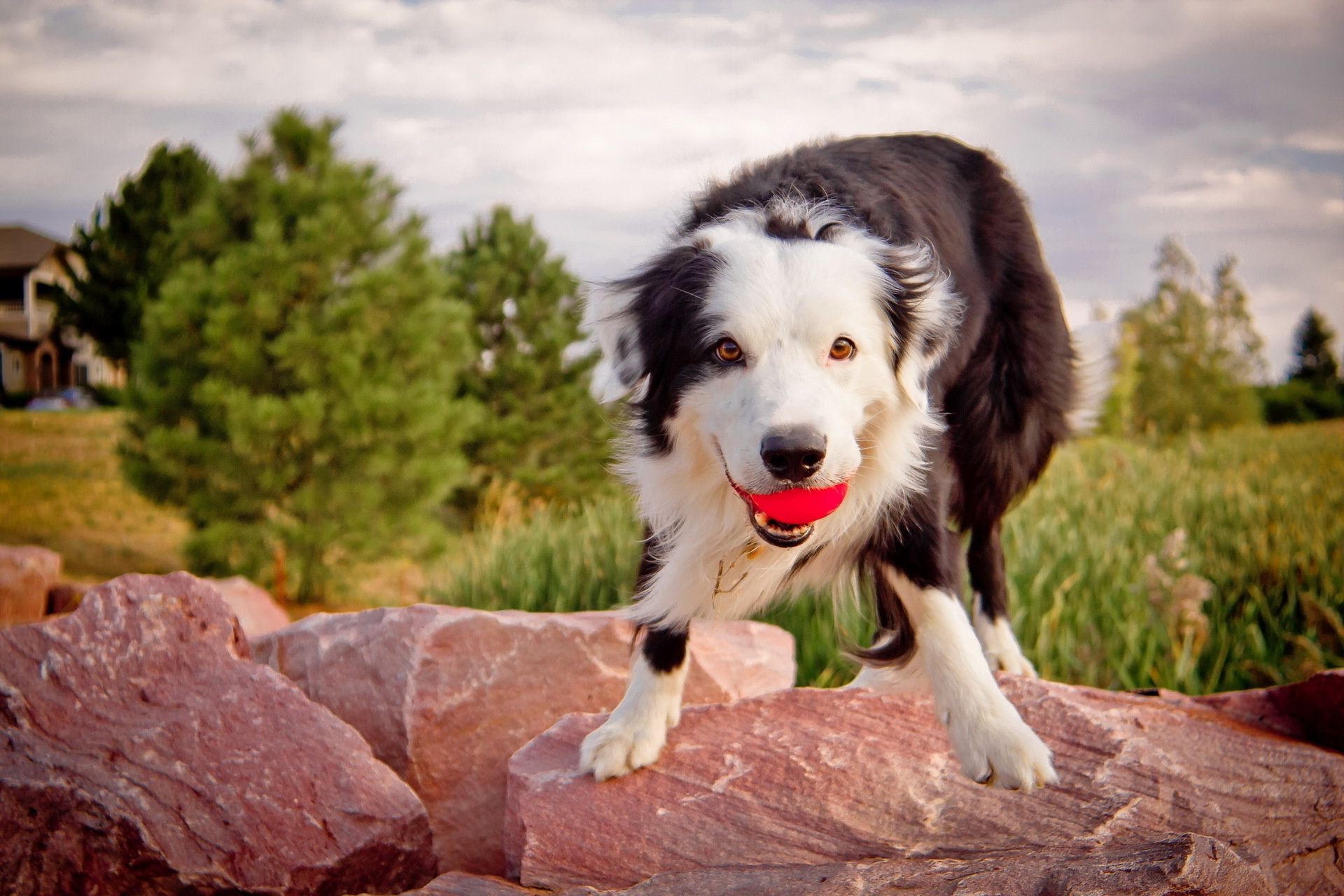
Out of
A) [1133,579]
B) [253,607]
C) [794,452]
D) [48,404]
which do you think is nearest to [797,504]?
[794,452]

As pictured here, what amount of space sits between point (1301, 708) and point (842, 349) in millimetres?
2019

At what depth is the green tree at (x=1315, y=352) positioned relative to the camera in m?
16.0

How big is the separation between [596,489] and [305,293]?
3105 millimetres

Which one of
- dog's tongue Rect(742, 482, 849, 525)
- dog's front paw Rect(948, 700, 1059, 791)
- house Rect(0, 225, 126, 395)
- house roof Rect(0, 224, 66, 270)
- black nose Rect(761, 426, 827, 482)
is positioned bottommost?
dog's front paw Rect(948, 700, 1059, 791)

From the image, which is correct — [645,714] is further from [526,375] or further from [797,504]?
[526,375]

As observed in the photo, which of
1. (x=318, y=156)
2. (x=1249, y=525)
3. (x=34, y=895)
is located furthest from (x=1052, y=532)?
(x=318, y=156)

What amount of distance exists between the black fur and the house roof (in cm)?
650

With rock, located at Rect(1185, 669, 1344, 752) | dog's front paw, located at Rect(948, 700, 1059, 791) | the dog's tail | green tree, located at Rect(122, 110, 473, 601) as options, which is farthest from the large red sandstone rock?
green tree, located at Rect(122, 110, 473, 601)

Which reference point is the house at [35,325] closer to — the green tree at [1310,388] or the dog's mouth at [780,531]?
the dog's mouth at [780,531]

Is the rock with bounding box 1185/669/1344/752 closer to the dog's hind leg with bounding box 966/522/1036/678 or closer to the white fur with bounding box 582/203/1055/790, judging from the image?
the dog's hind leg with bounding box 966/522/1036/678

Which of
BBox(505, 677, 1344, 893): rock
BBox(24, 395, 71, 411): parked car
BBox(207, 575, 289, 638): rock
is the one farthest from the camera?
BBox(24, 395, 71, 411): parked car

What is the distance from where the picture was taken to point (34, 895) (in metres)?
2.25

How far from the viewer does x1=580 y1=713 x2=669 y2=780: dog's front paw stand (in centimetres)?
246

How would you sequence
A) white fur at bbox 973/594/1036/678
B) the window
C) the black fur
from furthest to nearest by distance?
the window
white fur at bbox 973/594/1036/678
the black fur
